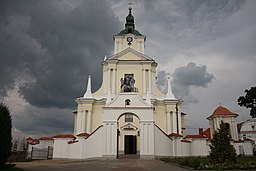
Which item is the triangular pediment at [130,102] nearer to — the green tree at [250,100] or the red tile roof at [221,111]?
the green tree at [250,100]

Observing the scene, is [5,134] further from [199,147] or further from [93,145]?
[199,147]

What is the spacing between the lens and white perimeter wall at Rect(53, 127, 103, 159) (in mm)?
24031

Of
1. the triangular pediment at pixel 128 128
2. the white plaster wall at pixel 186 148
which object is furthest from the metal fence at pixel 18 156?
the white plaster wall at pixel 186 148

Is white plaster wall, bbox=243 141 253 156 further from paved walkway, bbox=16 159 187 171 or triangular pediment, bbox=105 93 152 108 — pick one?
paved walkway, bbox=16 159 187 171

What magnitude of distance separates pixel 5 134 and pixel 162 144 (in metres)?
16.2

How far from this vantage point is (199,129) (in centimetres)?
4706

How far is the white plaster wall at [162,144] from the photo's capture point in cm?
2468

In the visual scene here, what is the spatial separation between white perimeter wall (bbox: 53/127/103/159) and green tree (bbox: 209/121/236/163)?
11.8 m

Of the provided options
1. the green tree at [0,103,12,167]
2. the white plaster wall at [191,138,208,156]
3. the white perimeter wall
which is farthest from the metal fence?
the white plaster wall at [191,138,208,156]

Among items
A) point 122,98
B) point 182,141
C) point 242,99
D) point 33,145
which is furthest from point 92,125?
point 242,99

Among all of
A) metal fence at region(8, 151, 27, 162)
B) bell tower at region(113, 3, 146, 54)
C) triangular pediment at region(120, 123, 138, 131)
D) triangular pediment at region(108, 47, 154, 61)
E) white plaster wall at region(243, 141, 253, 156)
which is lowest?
metal fence at region(8, 151, 27, 162)

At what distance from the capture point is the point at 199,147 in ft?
90.2

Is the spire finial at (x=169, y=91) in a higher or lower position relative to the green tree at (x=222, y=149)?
higher

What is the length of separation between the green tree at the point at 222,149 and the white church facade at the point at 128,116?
9324 mm
